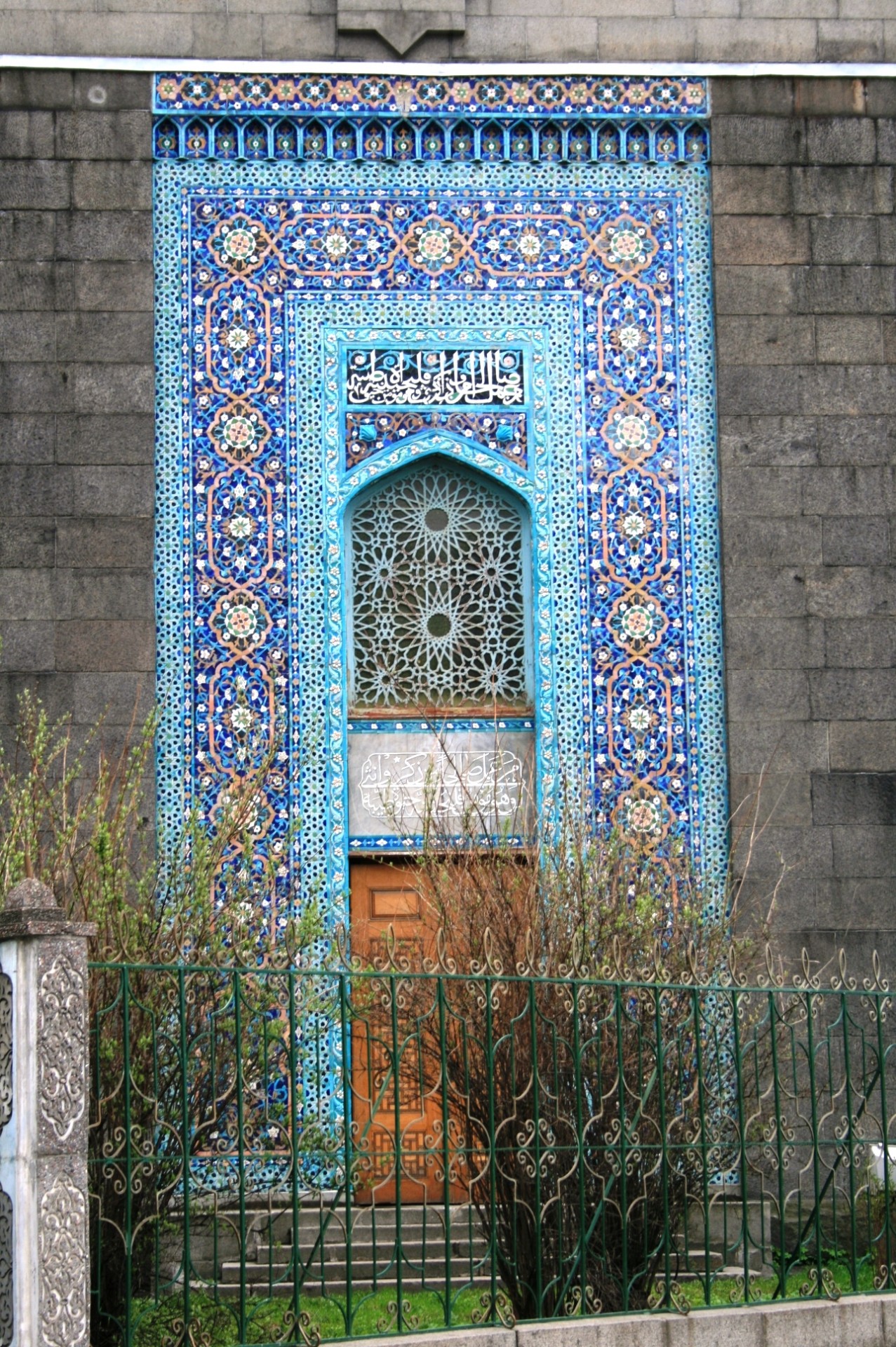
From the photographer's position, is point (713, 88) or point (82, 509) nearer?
point (82, 509)

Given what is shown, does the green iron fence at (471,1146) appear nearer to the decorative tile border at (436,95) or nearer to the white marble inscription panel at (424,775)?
the white marble inscription panel at (424,775)

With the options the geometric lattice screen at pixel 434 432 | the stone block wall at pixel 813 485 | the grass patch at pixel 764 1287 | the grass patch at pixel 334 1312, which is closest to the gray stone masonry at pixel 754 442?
the stone block wall at pixel 813 485

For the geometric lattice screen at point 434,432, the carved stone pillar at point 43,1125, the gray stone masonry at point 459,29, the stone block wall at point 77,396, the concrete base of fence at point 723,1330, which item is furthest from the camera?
the gray stone masonry at point 459,29

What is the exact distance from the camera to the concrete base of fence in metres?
5.95

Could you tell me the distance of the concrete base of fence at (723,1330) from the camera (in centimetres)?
595

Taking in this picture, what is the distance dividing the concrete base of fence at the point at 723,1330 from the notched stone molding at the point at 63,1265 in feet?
3.37

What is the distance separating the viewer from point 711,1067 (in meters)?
7.72

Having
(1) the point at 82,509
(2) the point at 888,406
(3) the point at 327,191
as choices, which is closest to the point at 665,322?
(2) the point at 888,406

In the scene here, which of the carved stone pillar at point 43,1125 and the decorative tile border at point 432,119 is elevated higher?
the decorative tile border at point 432,119

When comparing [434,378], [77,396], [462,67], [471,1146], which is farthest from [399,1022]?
[462,67]

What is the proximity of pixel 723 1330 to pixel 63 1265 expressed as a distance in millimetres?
2331

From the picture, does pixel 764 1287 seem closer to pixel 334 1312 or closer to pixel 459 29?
pixel 334 1312

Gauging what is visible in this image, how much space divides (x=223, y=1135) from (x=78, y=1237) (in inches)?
131

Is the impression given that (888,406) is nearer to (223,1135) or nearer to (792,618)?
(792,618)
